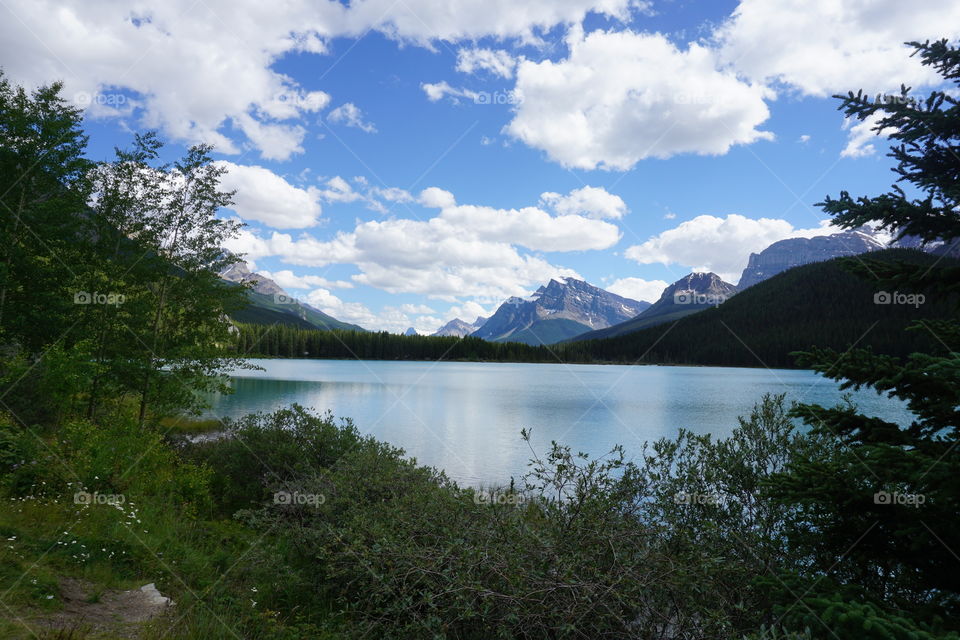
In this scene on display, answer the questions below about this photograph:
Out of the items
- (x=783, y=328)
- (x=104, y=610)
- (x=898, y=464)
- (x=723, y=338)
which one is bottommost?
(x=104, y=610)

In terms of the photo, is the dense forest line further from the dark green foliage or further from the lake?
the dark green foliage

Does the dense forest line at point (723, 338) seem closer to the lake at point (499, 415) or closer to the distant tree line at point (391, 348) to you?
the distant tree line at point (391, 348)

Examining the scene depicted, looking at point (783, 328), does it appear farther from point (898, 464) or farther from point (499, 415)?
point (898, 464)

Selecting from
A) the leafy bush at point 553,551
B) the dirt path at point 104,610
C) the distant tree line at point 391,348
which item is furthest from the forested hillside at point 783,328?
the dirt path at point 104,610

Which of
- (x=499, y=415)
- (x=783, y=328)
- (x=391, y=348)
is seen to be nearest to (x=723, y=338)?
(x=783, y=328)

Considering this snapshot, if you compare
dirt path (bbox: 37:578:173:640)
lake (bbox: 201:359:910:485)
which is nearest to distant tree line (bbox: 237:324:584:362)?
lake (bbox: 201:359:910:485)

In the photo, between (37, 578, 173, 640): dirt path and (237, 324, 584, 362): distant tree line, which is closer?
(37, 578, 173, 640): dirt path

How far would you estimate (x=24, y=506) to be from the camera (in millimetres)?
9078

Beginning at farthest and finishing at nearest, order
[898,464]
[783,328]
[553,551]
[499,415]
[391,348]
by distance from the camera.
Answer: [391,348]
[783,328]
[499,415]
[553,551]
[898,464]

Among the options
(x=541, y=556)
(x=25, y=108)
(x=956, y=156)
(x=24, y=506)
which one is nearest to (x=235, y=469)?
(x=24, y=506)

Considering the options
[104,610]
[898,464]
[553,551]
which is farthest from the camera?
[104,610]

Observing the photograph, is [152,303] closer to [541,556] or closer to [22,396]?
[22,396]

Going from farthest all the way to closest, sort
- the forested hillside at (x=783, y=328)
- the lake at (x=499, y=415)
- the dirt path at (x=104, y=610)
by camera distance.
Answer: the forested hillside at (x=783, y=328) → the lake at (x=499, y=415) → the dirt path at (x=104, y=610)

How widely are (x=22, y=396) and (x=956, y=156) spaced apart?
22638mm
